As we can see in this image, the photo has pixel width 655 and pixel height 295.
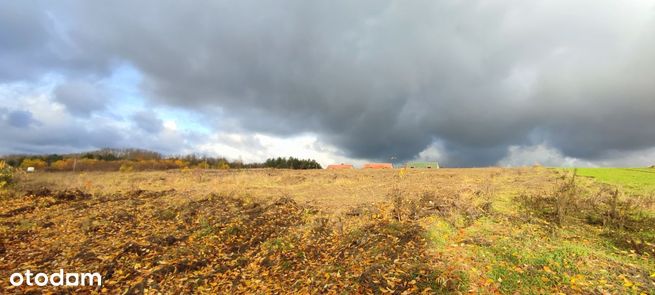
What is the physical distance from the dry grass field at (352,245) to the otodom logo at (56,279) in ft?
0.88

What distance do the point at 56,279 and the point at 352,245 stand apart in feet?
25.7

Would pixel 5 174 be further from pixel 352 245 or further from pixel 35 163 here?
pixel 35 163

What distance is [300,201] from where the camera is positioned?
16.2m

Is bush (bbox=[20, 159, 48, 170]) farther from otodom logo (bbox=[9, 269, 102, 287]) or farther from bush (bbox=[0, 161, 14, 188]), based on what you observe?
otodom logo (bbox=[9, 269, 102, 287])

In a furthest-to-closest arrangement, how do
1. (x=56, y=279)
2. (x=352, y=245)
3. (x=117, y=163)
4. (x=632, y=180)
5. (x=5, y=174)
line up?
1. (x=117, y=163)
2. (x=5, y=174)
3. (x=632, y=180)
4. (x=352, y=245)
5. (x=56, y=279)

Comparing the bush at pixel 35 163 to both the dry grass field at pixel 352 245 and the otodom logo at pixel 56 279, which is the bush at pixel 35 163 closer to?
the dry grass field at pixel 352 245

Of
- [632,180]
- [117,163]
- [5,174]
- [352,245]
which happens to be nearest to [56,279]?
[352,245]

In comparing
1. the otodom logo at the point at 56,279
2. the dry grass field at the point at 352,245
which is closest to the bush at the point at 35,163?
the dry grass field at the point at 352,245

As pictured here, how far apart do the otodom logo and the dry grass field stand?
27 centimetres

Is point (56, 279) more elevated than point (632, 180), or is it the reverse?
point (632, 180)

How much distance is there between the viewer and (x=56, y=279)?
29.5 feet

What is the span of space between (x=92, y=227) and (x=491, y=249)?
13.4m

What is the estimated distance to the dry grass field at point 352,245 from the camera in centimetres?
802

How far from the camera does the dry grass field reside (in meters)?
8.02
